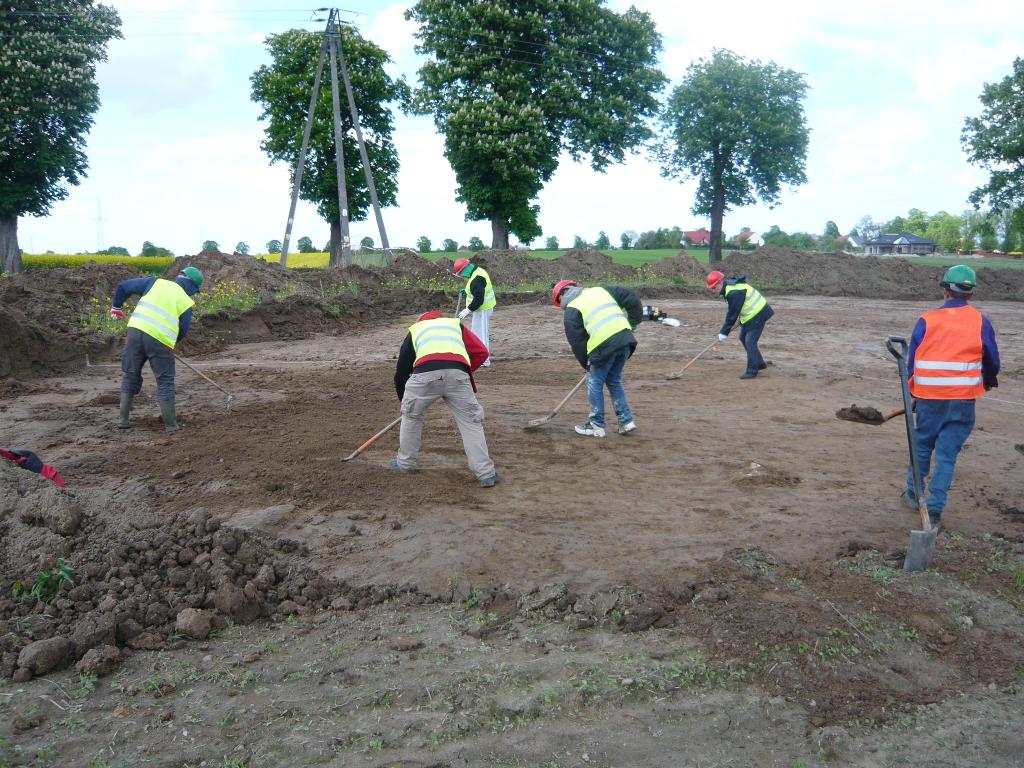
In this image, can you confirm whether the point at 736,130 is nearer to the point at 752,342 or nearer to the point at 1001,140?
the point at 1001,140

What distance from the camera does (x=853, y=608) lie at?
177 inches

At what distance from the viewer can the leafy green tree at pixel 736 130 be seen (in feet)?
119

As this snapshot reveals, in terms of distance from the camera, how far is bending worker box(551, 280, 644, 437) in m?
8.00

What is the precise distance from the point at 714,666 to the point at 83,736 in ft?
9.81

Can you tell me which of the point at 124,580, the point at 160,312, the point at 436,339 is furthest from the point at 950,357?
the point at 160,312

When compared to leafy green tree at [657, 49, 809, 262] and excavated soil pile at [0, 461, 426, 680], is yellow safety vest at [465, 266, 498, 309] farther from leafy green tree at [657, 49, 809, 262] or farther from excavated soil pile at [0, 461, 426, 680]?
leafy green tree at [657, 49, 809, 262]

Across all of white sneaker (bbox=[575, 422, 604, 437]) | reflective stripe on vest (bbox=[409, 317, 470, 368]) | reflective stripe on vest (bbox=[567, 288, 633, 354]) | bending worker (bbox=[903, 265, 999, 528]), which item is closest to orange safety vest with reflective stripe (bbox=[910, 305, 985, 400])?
bending worker (bbox=[903, 265, 999, 528])

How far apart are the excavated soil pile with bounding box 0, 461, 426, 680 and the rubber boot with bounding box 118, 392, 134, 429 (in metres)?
2.60

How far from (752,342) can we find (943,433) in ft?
19.0

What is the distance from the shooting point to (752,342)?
11359mm

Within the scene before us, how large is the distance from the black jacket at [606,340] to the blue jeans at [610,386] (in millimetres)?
83

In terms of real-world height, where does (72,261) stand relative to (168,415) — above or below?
above

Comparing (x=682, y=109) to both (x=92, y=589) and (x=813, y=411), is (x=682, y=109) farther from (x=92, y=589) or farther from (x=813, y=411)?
(x=92, y=589)

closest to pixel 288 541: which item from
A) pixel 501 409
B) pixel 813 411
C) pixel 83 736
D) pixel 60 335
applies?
pixel 83 736
